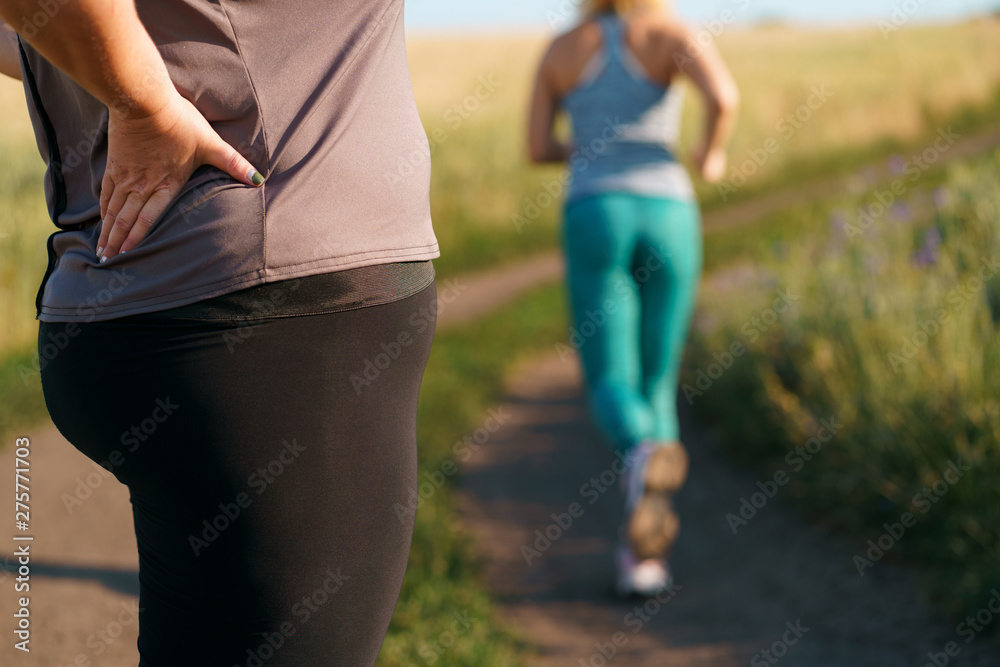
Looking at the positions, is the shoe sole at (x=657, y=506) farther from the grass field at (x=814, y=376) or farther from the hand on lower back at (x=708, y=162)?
the hand on lower back at (x=708, y=162)

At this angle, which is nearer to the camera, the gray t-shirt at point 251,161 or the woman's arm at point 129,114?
the woman's arm at point 129,114

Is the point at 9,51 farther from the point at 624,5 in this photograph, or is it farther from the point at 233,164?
the point at 624,5

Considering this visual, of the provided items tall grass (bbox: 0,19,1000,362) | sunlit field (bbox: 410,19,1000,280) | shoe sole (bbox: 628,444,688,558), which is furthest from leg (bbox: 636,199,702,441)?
sunlit field (bbox: 410,19,1000,280)

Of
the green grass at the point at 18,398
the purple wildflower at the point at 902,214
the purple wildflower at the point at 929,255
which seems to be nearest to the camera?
the purple wildflower at the point at 929,255

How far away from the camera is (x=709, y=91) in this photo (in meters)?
3.02

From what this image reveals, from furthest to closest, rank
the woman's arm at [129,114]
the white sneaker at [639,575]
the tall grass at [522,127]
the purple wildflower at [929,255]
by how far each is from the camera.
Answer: the tall grass at [522,127] < the purple wildflower at [929,255] < the white sneaker at [639,575] < the woman's arm at [129,114]

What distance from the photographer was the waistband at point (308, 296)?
96 centimetres

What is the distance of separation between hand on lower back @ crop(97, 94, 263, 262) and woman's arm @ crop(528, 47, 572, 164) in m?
2.44

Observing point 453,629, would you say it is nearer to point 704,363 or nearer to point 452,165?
point 704,363

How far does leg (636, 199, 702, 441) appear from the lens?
3.05 m

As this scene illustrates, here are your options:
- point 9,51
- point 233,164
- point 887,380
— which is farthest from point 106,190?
point 887,380

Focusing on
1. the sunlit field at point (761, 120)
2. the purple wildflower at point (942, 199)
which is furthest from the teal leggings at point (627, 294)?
the sunlit field at point (761, 120)

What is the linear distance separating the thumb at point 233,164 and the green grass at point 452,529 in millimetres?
2076

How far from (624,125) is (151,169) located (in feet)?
→ 7.59
